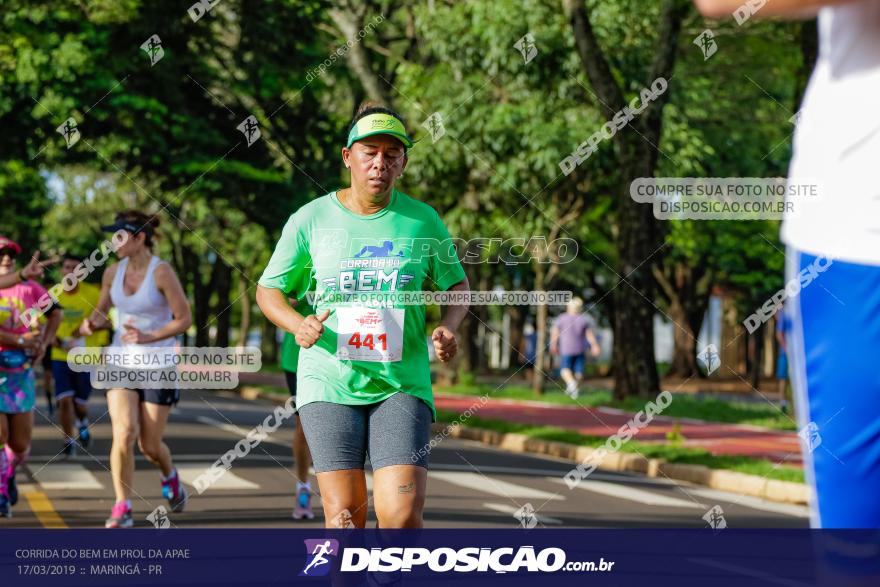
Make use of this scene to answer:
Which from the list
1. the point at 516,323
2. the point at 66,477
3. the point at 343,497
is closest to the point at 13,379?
the point at 66,477

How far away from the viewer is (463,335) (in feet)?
122

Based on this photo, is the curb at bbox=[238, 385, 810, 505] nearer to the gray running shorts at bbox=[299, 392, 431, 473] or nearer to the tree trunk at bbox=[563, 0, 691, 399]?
the tree trunk at bbox=[563, 0, 691, 399]

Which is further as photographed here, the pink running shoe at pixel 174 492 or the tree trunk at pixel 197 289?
the tree trunk at pixel 197 289

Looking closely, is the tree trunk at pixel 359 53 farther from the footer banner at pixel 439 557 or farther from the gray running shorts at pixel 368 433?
the gray running shorts at pixel 368 433

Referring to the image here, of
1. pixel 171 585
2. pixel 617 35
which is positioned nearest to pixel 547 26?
pixel 617 35

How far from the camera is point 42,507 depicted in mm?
10227

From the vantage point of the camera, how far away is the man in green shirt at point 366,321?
188 inches

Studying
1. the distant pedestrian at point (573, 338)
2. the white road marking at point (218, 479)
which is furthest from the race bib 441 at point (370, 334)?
the distant pedestrian at point (573, 338)

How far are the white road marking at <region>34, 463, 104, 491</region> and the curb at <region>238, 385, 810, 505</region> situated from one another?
455 cm

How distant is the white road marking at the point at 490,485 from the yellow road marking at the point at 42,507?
3.71 metres

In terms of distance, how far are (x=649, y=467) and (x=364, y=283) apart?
10.6 meters

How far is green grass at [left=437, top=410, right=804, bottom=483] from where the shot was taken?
13.3 metres

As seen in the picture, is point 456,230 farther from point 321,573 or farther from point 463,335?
point 321,573

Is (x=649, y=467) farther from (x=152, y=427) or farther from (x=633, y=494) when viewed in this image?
(x=152, y=427)
